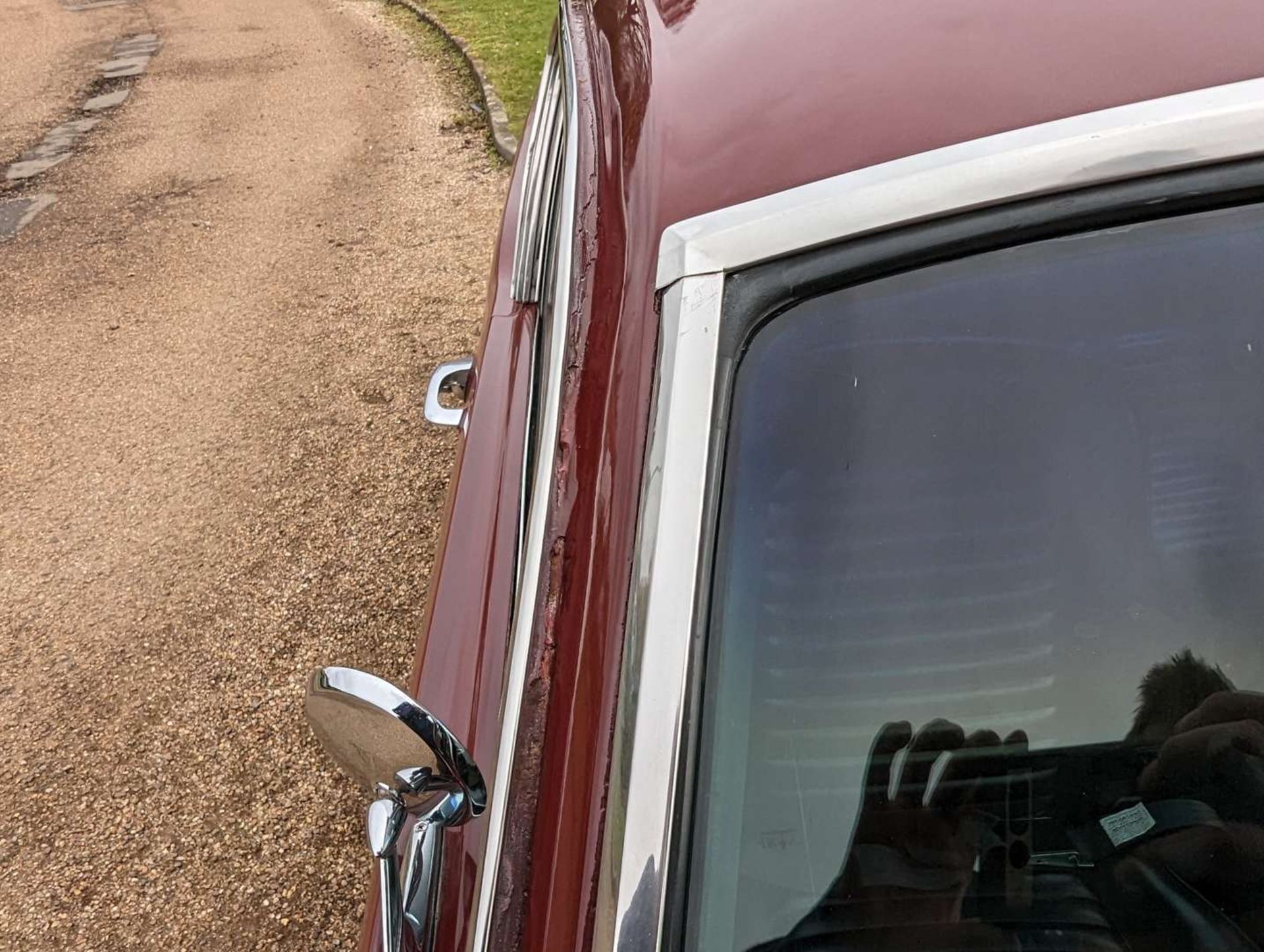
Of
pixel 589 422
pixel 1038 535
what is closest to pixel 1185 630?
pixel 1038 535

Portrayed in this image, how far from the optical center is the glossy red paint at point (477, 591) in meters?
1.22

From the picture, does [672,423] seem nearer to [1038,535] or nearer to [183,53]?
[1038,535]

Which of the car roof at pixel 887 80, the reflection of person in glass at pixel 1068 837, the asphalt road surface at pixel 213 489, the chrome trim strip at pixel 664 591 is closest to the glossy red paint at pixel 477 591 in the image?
the chrome trim strip at pixel 664 591

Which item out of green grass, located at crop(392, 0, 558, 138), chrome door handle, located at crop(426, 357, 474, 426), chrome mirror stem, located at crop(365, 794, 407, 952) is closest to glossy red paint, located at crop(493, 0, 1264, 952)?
chrome mirror stem, located at crop(365, 794, 407, 952)

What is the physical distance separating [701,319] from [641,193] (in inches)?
13.7

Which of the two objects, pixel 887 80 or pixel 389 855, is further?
pixel 887 80

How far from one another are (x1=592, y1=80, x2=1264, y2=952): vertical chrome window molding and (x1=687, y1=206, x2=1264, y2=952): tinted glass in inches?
1.5

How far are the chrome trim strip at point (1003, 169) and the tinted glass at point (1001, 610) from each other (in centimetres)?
6

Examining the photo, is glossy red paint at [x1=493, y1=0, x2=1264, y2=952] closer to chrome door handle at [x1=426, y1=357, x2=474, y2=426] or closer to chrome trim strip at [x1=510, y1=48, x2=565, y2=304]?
chrome trim strip at [x1=510, y1=48, x2=565, y2=304]

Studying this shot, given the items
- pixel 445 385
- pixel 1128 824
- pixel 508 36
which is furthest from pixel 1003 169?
pixel 508 36

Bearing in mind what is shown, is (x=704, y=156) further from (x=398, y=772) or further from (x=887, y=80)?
(x=398, y=772)

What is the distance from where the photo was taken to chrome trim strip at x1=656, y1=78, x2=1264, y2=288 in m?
0.94

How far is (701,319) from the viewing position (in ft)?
3.45

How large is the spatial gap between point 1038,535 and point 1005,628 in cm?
9
